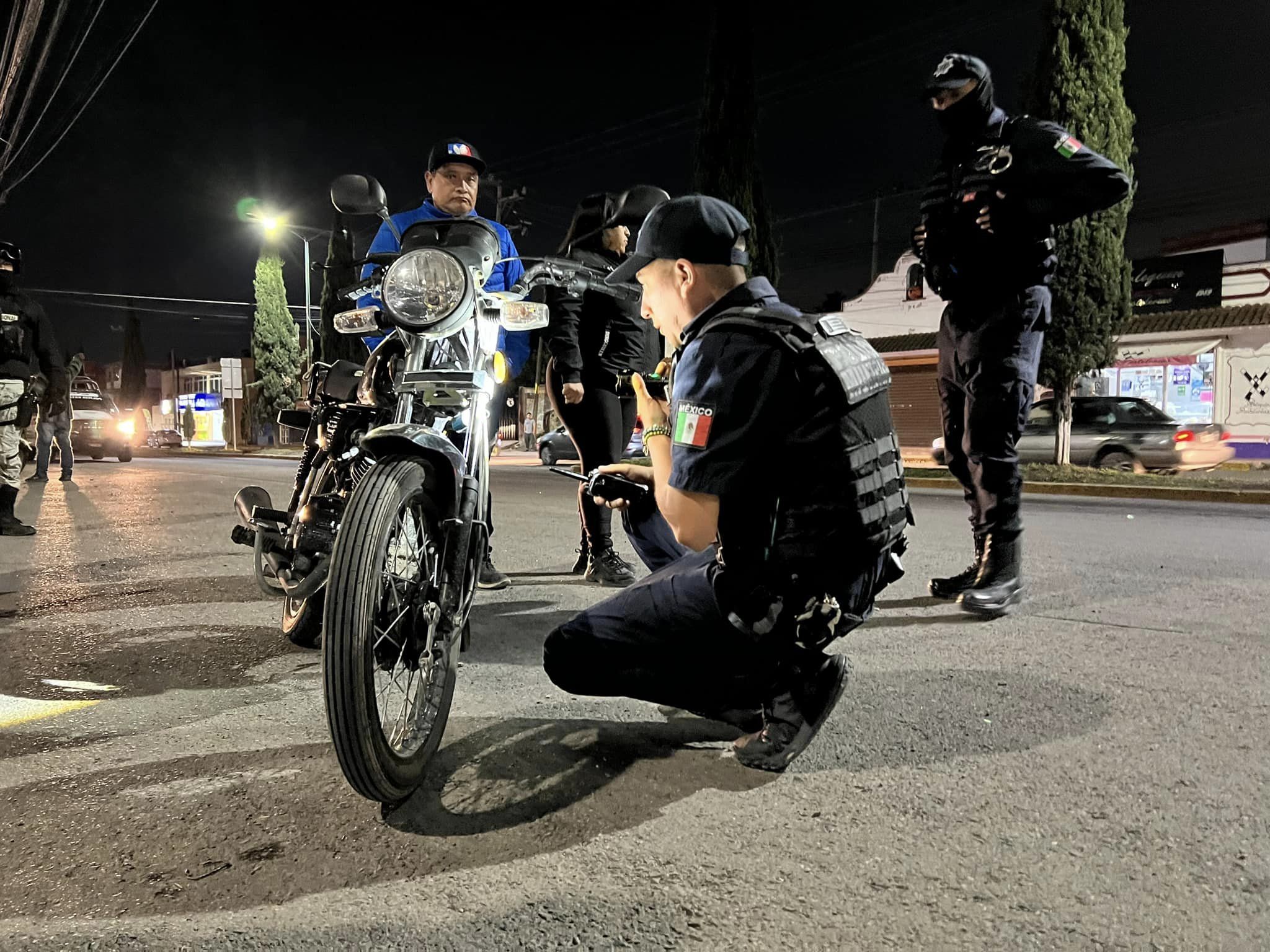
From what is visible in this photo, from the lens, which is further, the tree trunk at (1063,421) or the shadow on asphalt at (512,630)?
the tree trunk at (1063,421)

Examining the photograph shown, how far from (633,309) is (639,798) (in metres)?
3.05

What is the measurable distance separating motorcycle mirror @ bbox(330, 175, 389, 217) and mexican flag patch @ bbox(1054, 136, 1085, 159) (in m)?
2.63

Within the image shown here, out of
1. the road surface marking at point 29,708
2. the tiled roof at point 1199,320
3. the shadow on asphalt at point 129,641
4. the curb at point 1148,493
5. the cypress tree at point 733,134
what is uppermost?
the cypress tree at point 733,134

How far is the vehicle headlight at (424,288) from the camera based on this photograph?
6.95 ft

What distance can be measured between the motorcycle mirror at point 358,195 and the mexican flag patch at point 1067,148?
2.63 meters

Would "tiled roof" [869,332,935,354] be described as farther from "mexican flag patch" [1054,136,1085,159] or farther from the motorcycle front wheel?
the motorcycle front wheel

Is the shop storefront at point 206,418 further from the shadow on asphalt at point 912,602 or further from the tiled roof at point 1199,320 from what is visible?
the shadow on asphalt at point 912,602

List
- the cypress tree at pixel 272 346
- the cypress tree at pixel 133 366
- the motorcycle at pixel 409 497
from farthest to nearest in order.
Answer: the cypress tree at pixel 133 366
the cypress tree at pixel 272 346
the motorcycle at pixel 409 497

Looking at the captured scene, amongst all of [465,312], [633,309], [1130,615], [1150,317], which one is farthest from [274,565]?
[1150,317]

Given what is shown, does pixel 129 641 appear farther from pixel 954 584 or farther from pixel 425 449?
pixel 954 584

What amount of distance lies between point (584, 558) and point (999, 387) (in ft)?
7.47

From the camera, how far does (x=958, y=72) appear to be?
3443 millimetres

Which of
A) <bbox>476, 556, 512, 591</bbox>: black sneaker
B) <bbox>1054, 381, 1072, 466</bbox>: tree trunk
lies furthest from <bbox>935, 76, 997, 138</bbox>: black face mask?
<bbox>1054, 381, 1072, 466</bbox>: tree trunk

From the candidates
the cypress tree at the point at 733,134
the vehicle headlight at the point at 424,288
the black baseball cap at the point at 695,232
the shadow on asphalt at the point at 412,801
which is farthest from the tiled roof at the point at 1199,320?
the vehicle headlight at the point at 424,288
